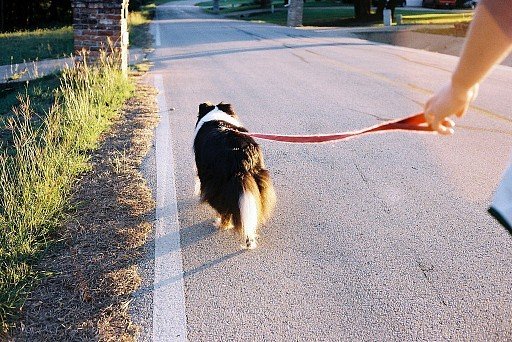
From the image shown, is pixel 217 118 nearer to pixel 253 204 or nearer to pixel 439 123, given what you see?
pixel 253 204

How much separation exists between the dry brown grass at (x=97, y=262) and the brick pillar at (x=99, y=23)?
535cm

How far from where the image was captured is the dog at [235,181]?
3.80m

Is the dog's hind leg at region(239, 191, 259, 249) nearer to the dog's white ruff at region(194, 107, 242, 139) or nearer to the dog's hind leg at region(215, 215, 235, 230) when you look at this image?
the dog's hind leg at region(215, 215, 235, 230)

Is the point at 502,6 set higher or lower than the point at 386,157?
higher

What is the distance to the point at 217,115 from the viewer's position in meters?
4.89

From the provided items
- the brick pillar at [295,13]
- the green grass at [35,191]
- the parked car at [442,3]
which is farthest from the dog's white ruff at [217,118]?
the parked car at [442,3]

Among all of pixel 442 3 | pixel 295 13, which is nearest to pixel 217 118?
pixel 295 13

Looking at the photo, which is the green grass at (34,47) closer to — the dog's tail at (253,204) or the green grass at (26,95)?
the green grass at (26,95)

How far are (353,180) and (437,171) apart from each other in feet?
3.47

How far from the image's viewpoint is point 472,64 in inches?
64.7

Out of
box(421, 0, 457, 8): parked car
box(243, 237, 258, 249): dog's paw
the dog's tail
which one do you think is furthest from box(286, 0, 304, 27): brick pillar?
box(243, 237, 258, 249): dog's paw

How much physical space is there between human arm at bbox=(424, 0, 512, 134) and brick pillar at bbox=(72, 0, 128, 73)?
30.8ft

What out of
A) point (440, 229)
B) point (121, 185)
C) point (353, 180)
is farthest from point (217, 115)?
point (440, 229)

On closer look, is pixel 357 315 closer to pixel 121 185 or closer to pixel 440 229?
pixel 440 229
